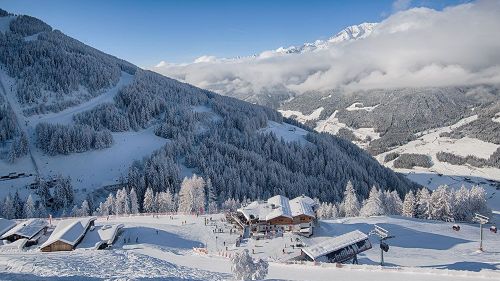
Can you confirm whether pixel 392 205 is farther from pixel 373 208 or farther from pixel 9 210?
pixel 9 210

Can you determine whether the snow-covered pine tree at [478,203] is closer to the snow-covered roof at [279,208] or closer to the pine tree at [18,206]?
the snow-covered roof at [279,208]

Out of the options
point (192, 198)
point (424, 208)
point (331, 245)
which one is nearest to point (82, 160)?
point (192, 198)

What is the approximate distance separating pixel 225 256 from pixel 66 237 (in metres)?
26.8

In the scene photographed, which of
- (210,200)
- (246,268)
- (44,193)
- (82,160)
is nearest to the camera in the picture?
(246,268)

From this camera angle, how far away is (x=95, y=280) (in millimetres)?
45438

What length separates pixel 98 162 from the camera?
6555 inches

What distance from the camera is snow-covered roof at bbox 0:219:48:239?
2972 inches

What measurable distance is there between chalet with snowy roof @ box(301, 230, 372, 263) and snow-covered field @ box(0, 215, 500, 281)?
3442 millimetres

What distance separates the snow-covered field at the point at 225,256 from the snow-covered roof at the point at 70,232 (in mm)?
2309

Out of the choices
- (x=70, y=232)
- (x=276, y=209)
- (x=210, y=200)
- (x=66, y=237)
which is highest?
(x=276, y=209)

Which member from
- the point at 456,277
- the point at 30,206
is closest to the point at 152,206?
the point at 30,206

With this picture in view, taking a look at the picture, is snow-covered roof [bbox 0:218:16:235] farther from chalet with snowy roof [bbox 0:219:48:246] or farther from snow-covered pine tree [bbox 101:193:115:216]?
snow-covered pine tree [bbox 101:193:115:216]

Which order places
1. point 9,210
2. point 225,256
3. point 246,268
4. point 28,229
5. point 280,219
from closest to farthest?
point 246,268, point 225,256, point 28,229, point 280,219, point 9,210

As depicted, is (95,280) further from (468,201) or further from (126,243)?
(468,201)
